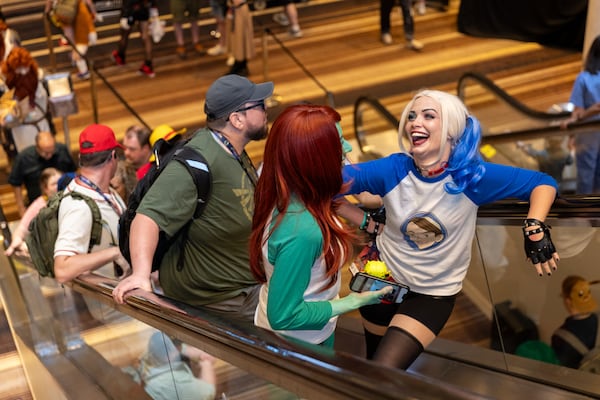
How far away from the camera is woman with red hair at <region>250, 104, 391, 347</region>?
2.59 meters

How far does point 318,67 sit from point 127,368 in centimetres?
813

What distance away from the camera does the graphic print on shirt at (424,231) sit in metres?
3.10

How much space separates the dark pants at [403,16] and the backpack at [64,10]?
4.07 m

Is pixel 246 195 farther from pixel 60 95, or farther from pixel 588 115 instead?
pixel 60 95

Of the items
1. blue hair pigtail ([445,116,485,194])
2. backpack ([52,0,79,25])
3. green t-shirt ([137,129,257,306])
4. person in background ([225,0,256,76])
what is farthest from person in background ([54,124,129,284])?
backpack ([52,0,79,25])

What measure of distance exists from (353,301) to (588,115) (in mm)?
3929

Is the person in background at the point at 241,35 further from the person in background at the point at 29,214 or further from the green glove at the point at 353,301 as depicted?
the green glove at the point at 353,301

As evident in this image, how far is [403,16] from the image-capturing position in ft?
39.4

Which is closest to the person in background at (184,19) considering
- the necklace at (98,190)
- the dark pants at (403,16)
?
the dark pants at (403,16)

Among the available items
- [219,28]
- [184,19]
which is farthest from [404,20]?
[184,19]

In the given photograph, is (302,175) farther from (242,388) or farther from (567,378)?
(567,378)

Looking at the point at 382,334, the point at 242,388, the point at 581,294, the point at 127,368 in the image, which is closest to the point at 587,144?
the point at 581,294

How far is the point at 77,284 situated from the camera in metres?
4.06

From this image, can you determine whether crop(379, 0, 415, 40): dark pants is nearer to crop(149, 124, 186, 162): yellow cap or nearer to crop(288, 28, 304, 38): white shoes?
crop(288, 28, 304, 38): white shoes
